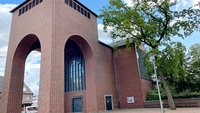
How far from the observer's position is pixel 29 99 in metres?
47.3

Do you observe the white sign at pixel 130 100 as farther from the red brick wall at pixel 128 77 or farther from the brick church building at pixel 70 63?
the red brick wall at pixel 128 77

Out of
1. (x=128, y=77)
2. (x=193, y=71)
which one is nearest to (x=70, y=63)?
(x=128, y=77)

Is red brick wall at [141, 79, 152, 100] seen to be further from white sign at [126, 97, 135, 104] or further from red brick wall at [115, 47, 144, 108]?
white sign at [126, 97, 135, 104]

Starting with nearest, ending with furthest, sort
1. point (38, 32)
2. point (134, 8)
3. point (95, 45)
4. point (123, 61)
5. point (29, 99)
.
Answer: point (38, 32), point (134, 8), point (95, 45), point (123, 61), point (29, 99)

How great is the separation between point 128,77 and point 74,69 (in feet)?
25.7

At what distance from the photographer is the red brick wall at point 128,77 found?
24.3 m

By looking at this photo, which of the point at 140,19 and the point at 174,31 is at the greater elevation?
the point at 140,19

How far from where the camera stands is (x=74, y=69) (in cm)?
2528

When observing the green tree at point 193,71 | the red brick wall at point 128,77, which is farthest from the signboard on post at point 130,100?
the green tree at point 193,71

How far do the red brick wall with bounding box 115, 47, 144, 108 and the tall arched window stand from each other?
222 inches

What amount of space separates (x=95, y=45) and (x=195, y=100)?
13.9m

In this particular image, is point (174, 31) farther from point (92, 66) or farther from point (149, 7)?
point (92, 66)

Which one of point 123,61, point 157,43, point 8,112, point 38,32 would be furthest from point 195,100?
point 8,112

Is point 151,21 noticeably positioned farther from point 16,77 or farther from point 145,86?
point 16,77
